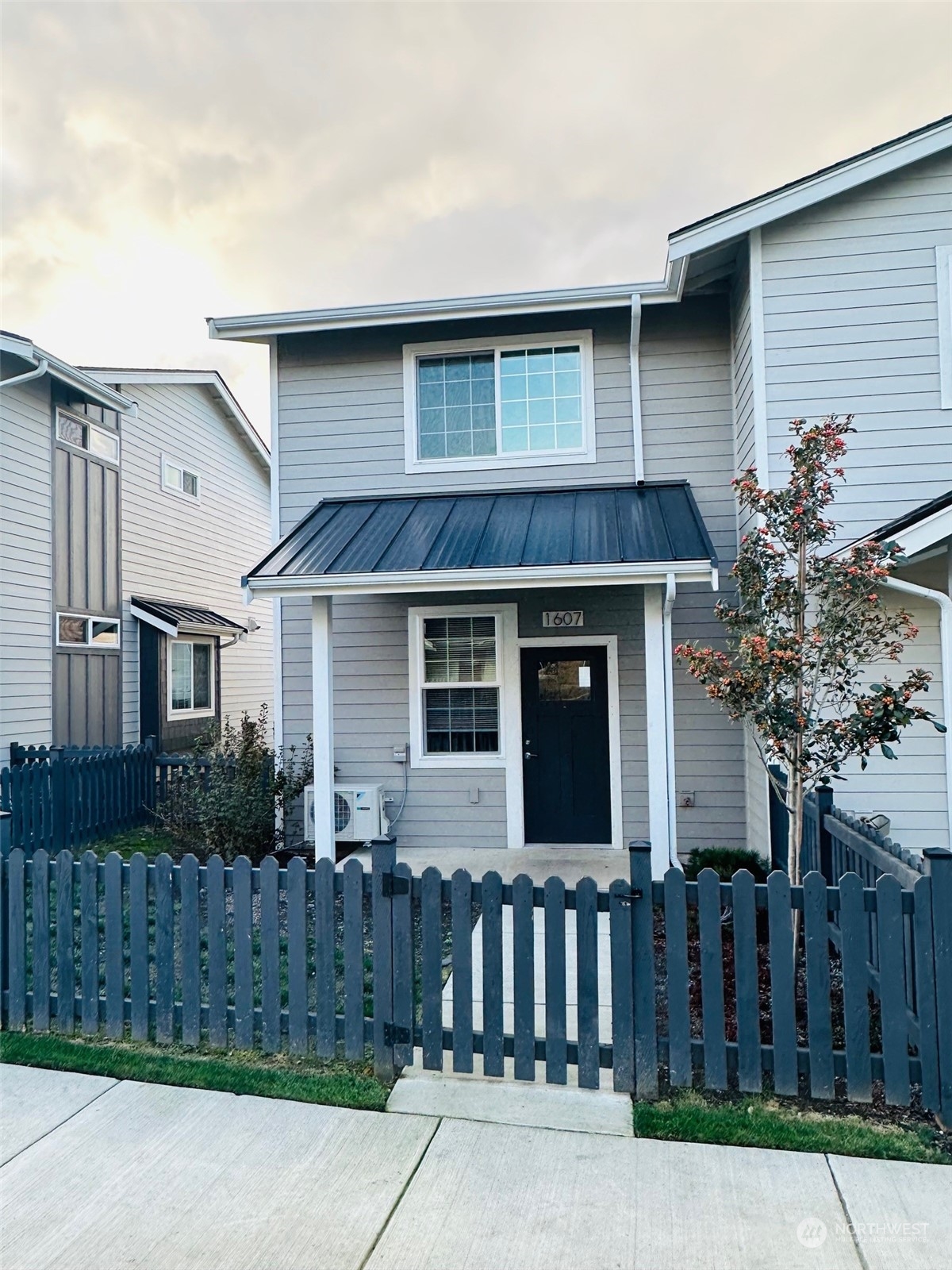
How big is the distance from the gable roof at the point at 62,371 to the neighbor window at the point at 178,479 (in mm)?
1932

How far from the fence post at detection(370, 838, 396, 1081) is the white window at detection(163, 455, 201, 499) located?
38.8 ft

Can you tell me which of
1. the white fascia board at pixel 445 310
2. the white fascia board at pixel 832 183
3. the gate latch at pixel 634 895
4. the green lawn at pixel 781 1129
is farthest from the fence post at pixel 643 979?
the white fascia board at pixel 445 310

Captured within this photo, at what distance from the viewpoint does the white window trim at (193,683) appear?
1282 cm

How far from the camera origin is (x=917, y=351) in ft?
21.8

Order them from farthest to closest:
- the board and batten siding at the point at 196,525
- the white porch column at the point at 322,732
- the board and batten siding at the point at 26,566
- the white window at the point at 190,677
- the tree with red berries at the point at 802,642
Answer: the white window at the point at 190,677, the board and batten siding at the point at 196,525, the board and batten siding at the point at 26,566, the white porch column at the point at 322,732, the tree with red berries at the point at 802,642

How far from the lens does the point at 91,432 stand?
11672mm

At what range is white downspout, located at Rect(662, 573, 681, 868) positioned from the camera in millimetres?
6379

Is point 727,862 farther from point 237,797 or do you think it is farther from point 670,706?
point 237,797

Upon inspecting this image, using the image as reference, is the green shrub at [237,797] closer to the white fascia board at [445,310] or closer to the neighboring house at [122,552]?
the neighboring house at [122,552]

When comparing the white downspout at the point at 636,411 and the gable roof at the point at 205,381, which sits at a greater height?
the gable roof at the point at 205,381

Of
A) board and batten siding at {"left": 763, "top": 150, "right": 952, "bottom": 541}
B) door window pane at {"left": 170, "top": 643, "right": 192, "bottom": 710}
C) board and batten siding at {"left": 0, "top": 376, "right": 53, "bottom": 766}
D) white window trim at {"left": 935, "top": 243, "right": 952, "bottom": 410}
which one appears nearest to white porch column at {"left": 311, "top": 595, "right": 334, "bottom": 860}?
board and batten siding at {"left": 763, "top": 150, "right": 952, "bottom": 541}

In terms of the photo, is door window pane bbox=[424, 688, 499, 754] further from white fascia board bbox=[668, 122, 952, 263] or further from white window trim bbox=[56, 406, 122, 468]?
white window trim bbox=[56, 406, 122, 468]

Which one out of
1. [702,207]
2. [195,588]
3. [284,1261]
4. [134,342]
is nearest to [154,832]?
[195,588]

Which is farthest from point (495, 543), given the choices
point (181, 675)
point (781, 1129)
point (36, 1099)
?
point (181, 675)
